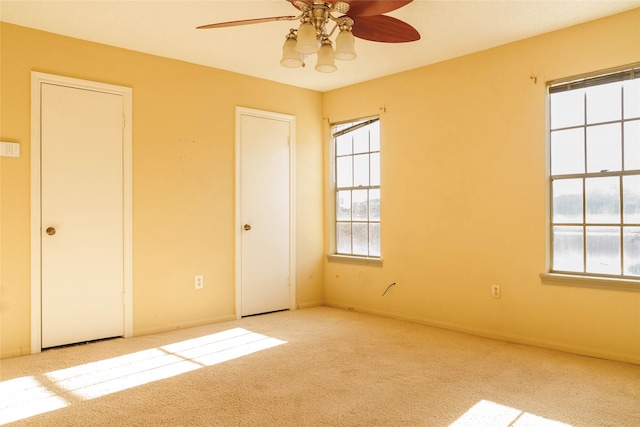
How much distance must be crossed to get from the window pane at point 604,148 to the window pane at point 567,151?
64mm

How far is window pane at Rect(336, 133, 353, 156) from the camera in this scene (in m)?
5.44

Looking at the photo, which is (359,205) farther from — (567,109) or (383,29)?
(383,29)

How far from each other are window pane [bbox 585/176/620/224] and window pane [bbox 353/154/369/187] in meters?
2.27

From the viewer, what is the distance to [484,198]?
4.11m

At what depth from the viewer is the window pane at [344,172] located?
544cm

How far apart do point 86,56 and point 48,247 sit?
5.31 ft

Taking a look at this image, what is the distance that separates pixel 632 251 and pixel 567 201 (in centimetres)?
58

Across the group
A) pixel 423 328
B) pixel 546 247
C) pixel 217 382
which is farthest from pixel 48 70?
pixel 546 247

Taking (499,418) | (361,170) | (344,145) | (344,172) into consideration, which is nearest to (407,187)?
(361,170)

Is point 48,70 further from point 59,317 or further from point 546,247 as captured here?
point 546,247

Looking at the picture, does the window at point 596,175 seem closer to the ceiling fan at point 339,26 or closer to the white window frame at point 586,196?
the white window frame at point 586,196

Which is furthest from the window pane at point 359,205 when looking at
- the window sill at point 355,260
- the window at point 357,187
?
the window sill at point 355,260

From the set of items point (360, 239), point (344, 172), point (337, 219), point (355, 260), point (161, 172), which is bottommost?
point (355, 260)

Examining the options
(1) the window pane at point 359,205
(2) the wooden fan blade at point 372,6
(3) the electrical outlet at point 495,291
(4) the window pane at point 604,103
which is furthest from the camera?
(1) the window pane at point 359,205
